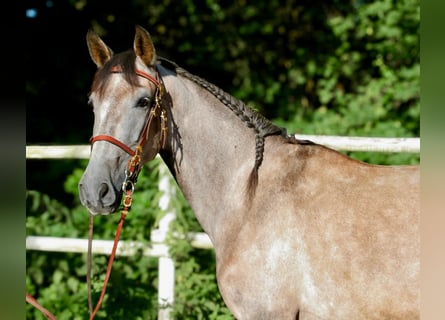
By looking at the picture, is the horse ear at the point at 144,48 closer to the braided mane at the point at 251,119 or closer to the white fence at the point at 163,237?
the braided mane at the point at 251,119

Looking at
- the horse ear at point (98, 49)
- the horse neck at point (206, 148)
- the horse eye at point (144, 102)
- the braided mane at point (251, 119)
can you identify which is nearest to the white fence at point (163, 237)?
the braided mane at point (251, 119)

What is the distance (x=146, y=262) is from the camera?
14.6 feet

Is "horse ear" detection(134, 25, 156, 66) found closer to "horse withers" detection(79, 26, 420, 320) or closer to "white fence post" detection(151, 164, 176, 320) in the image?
"horse withers" detection(79, 26, 420, 320)

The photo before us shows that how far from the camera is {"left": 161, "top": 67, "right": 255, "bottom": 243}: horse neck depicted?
2654mm

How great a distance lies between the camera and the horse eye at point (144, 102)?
8.31 feet

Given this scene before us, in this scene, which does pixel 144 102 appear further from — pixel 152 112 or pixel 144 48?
pixel 144 48

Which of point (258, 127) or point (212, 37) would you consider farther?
point (212, 37)

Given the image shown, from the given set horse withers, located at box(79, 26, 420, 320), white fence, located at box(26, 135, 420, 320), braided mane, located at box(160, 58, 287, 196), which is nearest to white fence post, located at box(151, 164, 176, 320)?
white fence, located at box(26, 135, 420, 320)

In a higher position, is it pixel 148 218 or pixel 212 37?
pixel 212 37

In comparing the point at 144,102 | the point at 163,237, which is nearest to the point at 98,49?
the point at 144,102

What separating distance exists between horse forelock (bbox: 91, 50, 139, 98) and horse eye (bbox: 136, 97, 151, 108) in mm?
84
